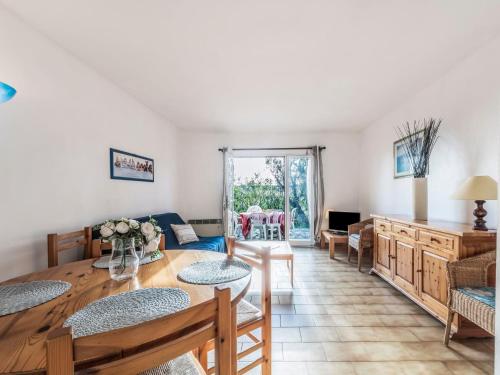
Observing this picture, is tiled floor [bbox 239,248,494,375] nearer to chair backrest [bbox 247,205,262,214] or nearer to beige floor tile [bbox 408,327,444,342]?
beige floor tile [bbox 408,327,444,342]

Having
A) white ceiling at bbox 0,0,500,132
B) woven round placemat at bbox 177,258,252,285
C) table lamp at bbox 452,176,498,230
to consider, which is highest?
white ceiling at bbox 0,0,500,132

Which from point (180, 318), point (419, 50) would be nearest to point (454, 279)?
point (419, 50)

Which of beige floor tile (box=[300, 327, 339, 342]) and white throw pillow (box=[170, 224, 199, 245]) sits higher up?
white throw pillow (box=[170, 224, 199, 245])

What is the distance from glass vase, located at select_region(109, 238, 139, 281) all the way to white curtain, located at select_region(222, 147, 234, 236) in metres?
3.48

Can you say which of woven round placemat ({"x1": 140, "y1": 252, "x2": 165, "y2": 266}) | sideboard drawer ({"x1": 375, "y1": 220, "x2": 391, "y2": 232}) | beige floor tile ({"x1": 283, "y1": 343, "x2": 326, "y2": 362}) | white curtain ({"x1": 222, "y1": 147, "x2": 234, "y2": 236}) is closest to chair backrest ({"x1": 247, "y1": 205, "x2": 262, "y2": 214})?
white curtain ({"x1": 222, "y1": 147, "x2": 234, "y2": 236})

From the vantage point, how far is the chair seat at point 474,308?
4.90 feet

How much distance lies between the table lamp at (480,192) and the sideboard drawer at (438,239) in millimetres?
209

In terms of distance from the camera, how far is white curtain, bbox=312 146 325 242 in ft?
15.6

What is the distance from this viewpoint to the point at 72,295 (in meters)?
1.08

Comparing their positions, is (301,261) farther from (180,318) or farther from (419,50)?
(180,318)

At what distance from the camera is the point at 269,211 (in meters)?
5.06

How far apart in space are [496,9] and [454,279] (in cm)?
193

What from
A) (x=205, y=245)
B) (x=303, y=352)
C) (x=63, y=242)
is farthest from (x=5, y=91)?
(x=205, y=245)

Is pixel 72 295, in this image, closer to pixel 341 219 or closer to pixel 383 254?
pixel 383 254
